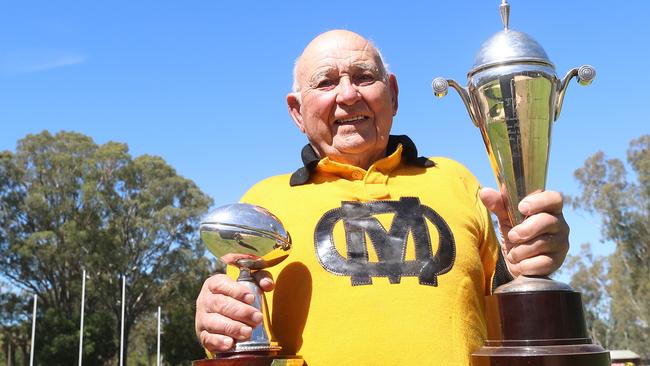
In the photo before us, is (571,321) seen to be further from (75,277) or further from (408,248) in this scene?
(75,277)

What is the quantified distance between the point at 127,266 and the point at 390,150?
2486 cm

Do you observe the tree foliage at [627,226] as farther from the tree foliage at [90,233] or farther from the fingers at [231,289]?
the fingers at [231,289]

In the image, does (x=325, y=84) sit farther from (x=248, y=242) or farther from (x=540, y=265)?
(x=540, y=265)

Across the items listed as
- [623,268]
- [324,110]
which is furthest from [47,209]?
[324,110]

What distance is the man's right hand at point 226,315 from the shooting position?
5.70ft

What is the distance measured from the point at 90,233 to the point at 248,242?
24.8 meters

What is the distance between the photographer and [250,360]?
1.71m

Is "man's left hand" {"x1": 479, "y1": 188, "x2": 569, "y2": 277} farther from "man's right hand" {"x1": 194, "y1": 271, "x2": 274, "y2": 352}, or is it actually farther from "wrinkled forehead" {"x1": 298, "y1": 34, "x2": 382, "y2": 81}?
"wrinkled forehead" {"x1": 298, "y1": 34, "x2": 382, "y2": 81}

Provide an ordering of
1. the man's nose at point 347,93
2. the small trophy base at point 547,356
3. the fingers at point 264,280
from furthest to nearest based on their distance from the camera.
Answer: the man's nose at point 347,93, the fingers at point 264,280, the small trophy base at point 547,356

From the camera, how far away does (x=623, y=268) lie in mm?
26828

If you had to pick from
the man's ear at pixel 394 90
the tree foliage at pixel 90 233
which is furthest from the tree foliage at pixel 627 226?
the man's ear at pixel 394 90

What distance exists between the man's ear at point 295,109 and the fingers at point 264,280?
748 mm

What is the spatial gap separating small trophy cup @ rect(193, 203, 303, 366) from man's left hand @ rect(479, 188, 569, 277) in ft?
2.11

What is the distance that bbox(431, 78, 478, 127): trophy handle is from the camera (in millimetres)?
1829
